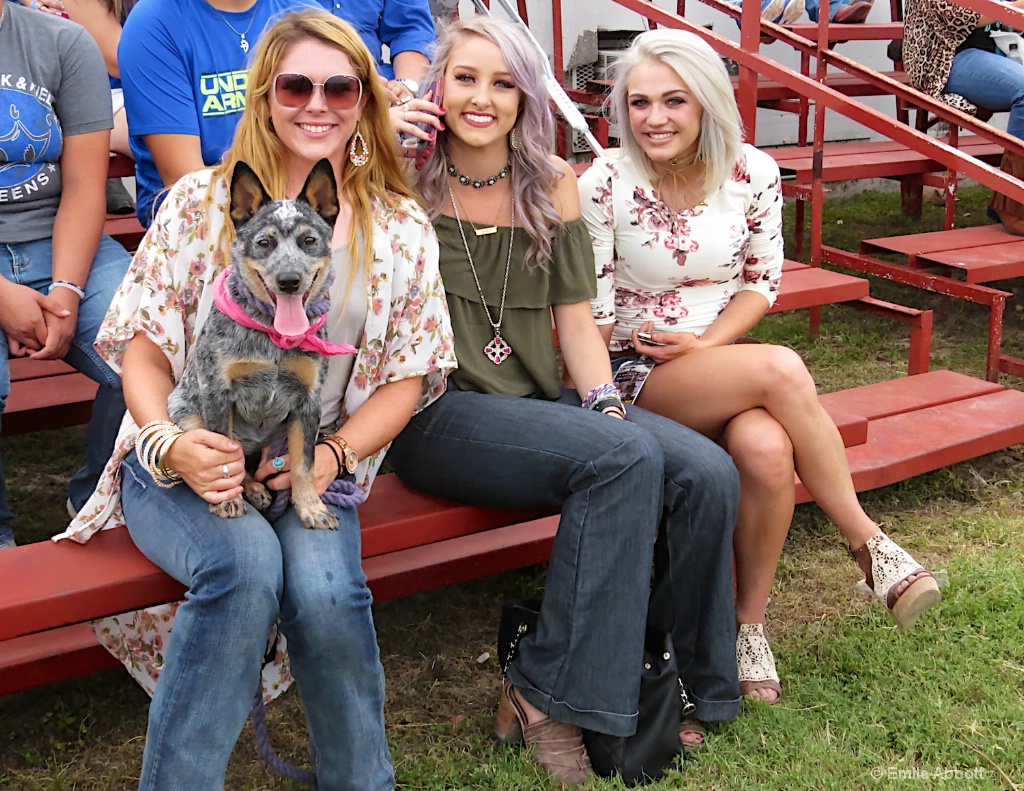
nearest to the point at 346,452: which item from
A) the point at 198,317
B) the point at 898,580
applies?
the point at 198,317

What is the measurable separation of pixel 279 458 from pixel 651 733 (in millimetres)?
1081

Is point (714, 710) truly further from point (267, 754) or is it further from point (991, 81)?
point (991, 81)

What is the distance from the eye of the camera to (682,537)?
261 centimetres

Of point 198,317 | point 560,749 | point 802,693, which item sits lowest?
point 802,693

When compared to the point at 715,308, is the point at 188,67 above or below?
above

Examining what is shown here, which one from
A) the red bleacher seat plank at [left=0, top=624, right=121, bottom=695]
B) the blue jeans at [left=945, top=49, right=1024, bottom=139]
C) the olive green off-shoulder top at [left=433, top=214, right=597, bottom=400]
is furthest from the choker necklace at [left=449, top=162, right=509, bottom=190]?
the blue jeans at [left=945, top=49, right=1024, bottom=139]

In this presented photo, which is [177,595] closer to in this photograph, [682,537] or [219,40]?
[682,537]

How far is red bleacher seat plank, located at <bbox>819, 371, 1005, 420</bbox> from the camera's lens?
4.18 m

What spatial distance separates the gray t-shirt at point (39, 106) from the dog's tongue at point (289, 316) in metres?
1.29

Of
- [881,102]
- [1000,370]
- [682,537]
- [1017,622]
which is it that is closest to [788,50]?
[881,102]

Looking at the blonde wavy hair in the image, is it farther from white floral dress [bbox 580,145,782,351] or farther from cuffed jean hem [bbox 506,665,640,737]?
cuffed jean hem [bbox 506,665,640,737]

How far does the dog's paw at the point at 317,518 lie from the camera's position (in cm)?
226

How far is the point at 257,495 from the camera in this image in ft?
7.45

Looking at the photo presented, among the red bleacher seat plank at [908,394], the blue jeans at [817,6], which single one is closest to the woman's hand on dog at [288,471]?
the red bleacher seat plank at [908,394]
